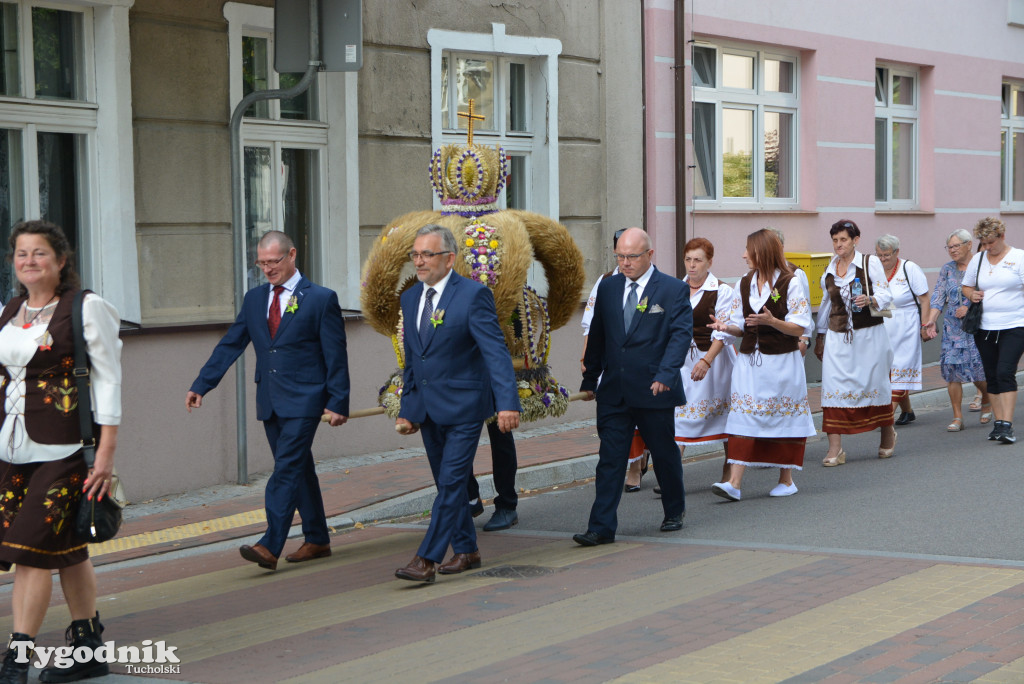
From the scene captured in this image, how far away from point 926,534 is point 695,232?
7.42 meters

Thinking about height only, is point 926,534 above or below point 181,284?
below

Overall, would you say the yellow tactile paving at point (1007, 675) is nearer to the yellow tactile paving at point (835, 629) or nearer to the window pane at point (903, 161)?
the yellow tactile paving at point (835, 629)

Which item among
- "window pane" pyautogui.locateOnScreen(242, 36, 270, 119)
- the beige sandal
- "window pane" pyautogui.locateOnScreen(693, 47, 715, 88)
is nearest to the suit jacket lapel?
"window pane" pyautogui.locateOnScreen(242, 36, 270, 119)

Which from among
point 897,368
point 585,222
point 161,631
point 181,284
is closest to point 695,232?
Result: point 585,222

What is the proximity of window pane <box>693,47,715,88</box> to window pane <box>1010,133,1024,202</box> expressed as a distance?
25.2 feet

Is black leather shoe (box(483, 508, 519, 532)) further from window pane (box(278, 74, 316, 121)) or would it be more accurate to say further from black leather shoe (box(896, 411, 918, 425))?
black leather shoe (box(896, 411, 918, 425))

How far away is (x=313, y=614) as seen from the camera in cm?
660

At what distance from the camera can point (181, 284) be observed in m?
10.5

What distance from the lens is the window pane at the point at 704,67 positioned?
50.1ft

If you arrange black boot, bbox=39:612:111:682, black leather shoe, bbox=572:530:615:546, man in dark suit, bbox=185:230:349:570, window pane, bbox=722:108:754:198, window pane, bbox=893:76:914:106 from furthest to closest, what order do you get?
window pane, bbox=893:76:914:106, window pane, bbox=722:108:754:198, black leather shoe, bbox=572:530:615:546, man in dark suit, bbox=185:230:349:570, black boot, bbox=39:612:111:682

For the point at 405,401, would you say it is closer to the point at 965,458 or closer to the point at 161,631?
the point at 161,631

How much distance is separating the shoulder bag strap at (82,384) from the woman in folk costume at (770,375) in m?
5.11

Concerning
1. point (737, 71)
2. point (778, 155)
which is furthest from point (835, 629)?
point (778, 155)

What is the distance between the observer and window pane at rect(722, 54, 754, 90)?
15703 mm
